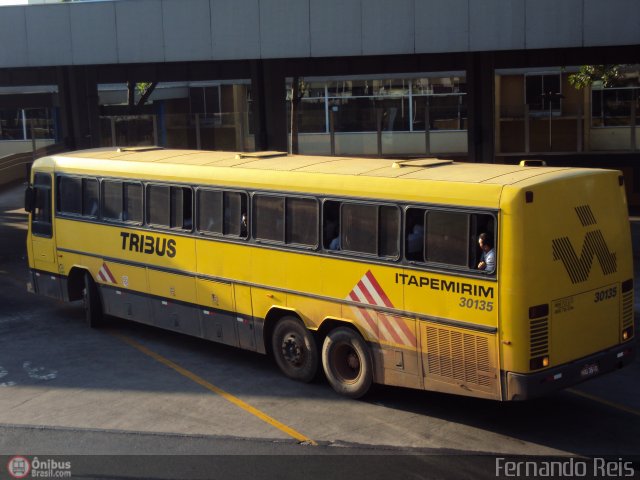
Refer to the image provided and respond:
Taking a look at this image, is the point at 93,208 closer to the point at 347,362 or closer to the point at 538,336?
the point at 347,362

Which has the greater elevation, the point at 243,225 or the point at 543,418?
the point at 243,225

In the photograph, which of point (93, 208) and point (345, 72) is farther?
point (345, 72)

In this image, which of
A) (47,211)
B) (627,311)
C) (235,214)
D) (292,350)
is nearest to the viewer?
(627,311)

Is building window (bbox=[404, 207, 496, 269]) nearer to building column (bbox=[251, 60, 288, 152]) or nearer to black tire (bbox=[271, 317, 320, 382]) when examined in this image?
black tire (bbox=[271, 317, 320, 382])

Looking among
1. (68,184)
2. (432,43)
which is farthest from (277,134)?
(68,184)

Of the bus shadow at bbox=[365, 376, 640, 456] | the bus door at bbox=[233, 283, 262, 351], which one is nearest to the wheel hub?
the bus door at bbox=[233, 283, 262, 351]

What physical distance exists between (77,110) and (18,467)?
18.3m

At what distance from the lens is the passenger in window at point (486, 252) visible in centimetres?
1046

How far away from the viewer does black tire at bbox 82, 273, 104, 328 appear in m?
16.9

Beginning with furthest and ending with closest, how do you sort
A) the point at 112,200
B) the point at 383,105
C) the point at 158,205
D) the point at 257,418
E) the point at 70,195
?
1. the point at 383,105
2. the point at 70,195
3. the point at 112,200
4. the point at 158,205
5. the point at 257,418

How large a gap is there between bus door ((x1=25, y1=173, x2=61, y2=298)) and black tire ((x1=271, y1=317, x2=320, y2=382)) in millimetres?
5895

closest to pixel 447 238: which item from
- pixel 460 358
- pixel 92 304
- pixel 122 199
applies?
pixel 460 358

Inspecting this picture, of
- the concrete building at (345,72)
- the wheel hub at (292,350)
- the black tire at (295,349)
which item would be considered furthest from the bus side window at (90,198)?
the concrete building at (345,72)

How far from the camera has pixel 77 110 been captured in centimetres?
2728
